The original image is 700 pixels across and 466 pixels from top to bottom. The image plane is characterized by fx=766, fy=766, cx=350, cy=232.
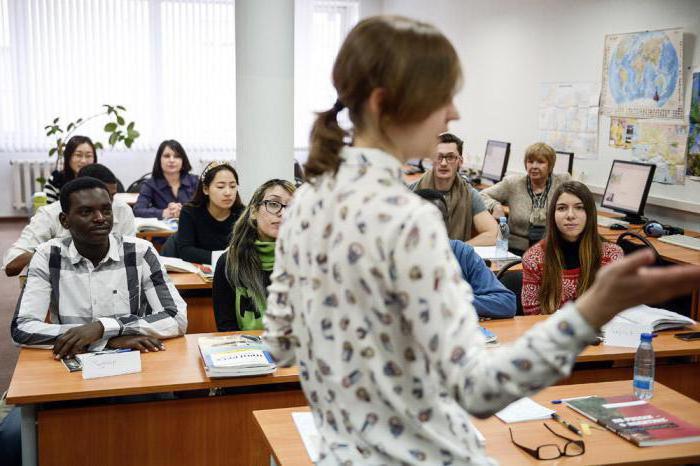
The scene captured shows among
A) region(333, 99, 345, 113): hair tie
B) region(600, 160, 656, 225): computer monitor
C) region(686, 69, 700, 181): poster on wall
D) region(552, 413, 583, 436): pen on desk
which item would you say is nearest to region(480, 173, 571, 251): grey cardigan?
region(600, 160, 656, 225): computer monitor

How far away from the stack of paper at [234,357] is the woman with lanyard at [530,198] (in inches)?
134

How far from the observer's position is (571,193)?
3.62 metres

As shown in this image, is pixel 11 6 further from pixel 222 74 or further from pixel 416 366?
pixel 416 366

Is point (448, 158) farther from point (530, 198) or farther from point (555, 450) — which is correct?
point (555, 450)

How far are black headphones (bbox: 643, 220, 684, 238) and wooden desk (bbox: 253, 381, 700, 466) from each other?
312 centimetres

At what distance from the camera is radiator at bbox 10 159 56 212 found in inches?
373

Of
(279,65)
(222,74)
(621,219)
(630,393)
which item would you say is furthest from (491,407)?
(222,74)

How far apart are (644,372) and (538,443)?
0.66m

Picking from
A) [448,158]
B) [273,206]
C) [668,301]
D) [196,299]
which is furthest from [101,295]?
[668,301]

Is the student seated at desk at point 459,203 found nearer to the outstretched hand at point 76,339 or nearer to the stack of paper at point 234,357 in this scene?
the stack of paper at point 234,357

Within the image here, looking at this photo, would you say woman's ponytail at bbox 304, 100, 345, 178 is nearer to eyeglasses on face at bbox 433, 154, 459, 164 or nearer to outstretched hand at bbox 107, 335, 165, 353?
outstretched hand at bbox 107, 335, 165, 353

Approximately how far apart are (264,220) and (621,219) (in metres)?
3.51

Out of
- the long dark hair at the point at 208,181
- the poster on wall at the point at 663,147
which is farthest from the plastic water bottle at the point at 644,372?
the poster on wall at the point at 663,147

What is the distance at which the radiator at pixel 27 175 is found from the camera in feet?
31.1
